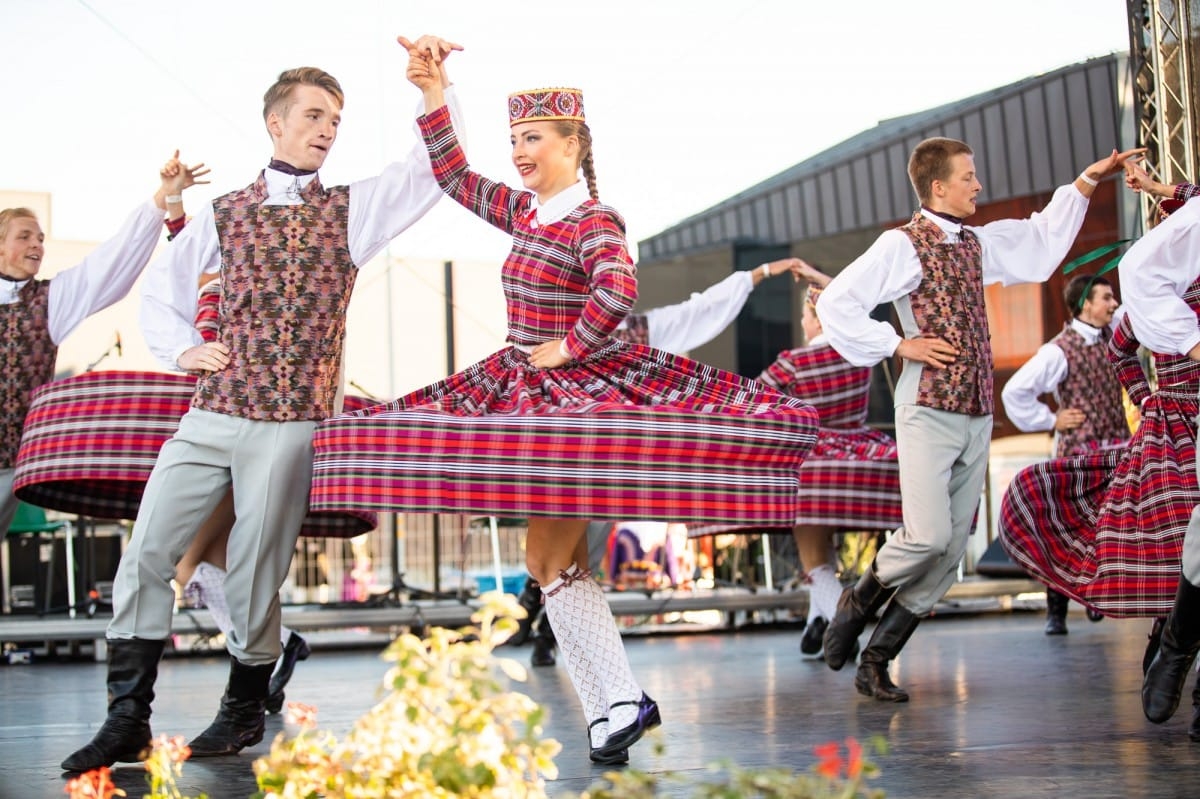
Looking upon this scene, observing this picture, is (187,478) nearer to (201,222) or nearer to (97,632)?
(201,222)

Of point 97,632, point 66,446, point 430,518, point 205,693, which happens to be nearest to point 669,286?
point 430,518

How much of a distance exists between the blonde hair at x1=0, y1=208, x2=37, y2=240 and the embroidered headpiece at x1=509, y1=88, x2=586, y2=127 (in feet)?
5.99

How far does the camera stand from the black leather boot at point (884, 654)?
4.40 metres

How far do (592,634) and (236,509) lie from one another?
34.1 inches

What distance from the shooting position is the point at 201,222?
3.57m

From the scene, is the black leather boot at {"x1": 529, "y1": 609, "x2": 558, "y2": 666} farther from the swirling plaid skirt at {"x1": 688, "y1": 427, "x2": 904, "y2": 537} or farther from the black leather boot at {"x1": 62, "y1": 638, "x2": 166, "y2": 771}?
the black leather boot at {"x1": 62, "y1": 638, "x2": 166, "y2": 771}

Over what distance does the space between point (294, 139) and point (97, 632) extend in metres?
4.03

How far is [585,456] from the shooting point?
10.2ft

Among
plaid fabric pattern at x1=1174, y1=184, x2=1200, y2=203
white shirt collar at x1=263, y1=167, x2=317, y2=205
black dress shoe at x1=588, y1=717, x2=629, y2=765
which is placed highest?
white shirt collar at x1=263, y1=167, x2=317, y2=205

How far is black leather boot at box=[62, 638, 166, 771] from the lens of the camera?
125 inches

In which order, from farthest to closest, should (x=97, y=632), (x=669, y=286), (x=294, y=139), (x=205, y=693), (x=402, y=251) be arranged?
(x=669, y=286), (x=402, y=251), (x=97, y=632), (x=205, y=693), (x=294, y=139)

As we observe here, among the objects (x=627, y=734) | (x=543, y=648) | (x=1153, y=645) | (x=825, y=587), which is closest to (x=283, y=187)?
(x=627, y=734)

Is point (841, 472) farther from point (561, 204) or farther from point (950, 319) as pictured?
point (561, 204)

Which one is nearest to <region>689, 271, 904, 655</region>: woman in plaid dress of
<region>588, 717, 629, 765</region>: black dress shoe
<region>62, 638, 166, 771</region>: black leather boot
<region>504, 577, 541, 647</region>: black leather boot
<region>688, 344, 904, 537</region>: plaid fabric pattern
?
<region>688, 344, 904, 537</region>: plaid fabric pattern
